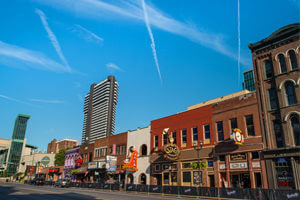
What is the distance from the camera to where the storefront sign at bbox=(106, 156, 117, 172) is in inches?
1766

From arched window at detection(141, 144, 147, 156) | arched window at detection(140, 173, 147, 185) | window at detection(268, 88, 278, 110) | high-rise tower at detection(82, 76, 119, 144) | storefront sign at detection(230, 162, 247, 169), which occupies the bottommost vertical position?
arched window at detection(140, 173, 147, 185)

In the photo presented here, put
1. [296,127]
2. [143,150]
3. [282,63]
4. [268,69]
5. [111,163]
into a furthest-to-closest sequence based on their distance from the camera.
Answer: [111,163] < [143,150] < [268,69] < [282,63] < [296,127]

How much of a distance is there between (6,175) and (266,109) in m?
142

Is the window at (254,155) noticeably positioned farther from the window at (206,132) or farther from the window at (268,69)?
the window at (268,69)

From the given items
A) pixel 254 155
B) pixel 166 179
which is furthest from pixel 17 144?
pixel 254 155

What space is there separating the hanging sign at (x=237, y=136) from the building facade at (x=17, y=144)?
140671mm

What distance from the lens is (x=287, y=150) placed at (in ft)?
78.9

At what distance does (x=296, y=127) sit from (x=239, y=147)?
628 centimetres

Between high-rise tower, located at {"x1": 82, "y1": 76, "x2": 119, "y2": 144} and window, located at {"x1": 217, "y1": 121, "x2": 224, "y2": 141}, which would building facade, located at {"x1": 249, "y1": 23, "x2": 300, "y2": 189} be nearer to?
window, located at {"x1": 217, "y1": 121, "x2": 224, "y2": 141}

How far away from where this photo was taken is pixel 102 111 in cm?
18375

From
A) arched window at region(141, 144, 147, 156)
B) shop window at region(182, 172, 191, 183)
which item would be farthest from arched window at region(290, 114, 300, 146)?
arched window at region(141, 144, 147, 156)

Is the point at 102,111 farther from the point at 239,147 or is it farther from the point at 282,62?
the point at 282,62

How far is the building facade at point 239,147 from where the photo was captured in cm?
2627

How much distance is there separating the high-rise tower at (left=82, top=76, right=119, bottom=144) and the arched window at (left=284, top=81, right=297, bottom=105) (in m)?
152
